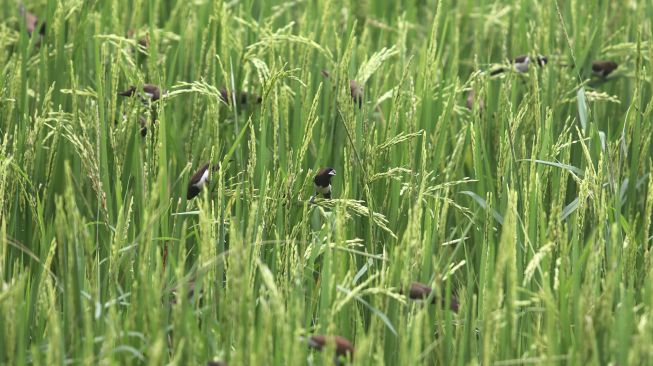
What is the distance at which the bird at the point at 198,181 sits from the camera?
9.55 ft

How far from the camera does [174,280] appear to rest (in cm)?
286

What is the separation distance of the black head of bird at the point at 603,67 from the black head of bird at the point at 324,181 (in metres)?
1.30

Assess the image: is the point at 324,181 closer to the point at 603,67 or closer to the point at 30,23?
the point at 603,67

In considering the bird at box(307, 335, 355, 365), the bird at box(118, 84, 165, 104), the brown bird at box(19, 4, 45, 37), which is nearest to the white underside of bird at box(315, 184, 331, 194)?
the bird at box(118, 84, 165, 104)

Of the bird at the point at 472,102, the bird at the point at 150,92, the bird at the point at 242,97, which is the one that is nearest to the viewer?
the bird at the point at 150,92

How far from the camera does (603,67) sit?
12.5 feet

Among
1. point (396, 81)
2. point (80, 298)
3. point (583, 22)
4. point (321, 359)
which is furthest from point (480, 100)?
point (80, 298)

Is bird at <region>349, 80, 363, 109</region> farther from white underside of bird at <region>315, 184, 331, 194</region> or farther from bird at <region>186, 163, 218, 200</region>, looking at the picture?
bird at <region>186, 163, 218, 200</region>

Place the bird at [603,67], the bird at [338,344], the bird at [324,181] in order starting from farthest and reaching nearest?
the bird at [603,67]
the bird at [324,181]
the bird at [338,344]

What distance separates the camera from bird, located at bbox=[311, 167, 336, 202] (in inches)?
114

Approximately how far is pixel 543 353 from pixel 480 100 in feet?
4.33

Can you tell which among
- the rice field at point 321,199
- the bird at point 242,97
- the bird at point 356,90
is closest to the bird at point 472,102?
the rice field at point 321,199

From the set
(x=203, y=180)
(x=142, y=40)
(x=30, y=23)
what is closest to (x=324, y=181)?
(x=203, y=180)

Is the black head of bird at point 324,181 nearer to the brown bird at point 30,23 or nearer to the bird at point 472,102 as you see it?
the bird at point 472,102
